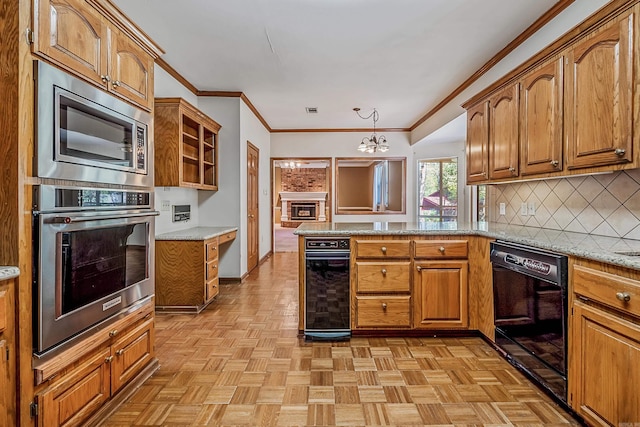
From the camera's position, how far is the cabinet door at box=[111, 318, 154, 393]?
1786 millimetres

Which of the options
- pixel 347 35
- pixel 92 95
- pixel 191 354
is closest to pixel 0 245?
pixel 92 95

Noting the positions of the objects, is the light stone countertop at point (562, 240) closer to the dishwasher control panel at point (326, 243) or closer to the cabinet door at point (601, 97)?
the dishwasher control panel at point (326, 243)

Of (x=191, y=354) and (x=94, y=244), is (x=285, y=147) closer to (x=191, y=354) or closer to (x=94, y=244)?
(x=191, y=354)

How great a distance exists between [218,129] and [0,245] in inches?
138

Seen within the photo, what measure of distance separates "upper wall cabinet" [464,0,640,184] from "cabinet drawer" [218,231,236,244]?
2951 mm

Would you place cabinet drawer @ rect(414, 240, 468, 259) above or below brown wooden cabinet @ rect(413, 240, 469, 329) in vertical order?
above

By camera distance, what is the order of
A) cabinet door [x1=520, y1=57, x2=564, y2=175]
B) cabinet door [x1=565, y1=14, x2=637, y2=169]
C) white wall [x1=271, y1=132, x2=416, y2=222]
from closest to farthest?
cabinet door [x1=565, y1=14, x2=637, y2=169]
cabinet door [x1=520, y1=57, x2=564, y2=175]
white wall [x1=271, y1=132, x2=416, y2=222]

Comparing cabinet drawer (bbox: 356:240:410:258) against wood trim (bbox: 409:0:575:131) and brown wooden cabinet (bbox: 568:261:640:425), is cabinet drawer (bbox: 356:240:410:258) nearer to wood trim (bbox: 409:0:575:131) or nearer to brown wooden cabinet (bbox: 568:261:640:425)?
brown wooden cabinet (bbox: 568:261:640:425)

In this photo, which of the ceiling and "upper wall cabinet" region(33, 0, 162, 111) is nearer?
"upper wall cabinet" region(33, 0, 162, 111)

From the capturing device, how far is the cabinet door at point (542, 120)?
2.08 meters

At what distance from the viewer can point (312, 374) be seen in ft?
7.23

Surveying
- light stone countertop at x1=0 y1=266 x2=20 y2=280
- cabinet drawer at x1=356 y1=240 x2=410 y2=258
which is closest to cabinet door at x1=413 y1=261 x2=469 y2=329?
cabinet drawer at x1=356 y1=240 x2=410 y2=258

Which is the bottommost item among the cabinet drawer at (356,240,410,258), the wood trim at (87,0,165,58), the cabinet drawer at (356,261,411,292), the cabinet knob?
the cabinet drawer at (356,261,411,292)

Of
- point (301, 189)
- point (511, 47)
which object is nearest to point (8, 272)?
point (511, 47)
